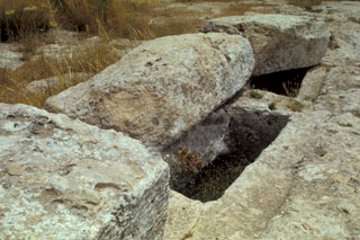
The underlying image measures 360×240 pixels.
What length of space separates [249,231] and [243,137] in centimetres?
185

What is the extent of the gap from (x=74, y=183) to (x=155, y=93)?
63.0 inches

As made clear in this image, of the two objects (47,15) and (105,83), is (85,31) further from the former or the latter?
(105,83)

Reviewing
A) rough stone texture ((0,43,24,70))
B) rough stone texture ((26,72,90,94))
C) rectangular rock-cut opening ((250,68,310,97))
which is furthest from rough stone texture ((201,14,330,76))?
rough stone texture ((0,43,24,70))

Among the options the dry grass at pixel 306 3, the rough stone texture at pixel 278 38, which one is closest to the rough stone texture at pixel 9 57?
the rough stone texture at pixel 278 38

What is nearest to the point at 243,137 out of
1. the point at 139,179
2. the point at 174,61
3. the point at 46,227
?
the point at 174,61

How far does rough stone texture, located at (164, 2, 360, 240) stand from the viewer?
2650mm

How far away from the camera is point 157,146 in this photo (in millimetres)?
3500

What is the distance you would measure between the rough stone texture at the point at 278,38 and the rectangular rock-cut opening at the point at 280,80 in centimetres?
20

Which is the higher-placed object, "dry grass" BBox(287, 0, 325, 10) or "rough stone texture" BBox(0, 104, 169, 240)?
"rough stone texture" BBox(0, 104, 169, 240)

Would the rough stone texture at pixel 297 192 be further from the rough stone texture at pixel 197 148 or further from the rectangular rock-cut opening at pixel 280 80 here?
the rectangular rock-cut opening at pixel 280 80

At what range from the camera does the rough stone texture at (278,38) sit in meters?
5.08

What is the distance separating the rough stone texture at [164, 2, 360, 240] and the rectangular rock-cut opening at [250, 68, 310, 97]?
119 centimetres

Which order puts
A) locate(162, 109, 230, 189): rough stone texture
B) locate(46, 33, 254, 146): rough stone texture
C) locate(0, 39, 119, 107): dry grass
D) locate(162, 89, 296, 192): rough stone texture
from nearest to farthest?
locate(46, 33, 254, 146): rough stone texture, locate(162, 109, 230, 189): rough stone texture, locate(162, 89, 296, 192): rough stone texture, locate(0, 39, 119, 107): dry grass

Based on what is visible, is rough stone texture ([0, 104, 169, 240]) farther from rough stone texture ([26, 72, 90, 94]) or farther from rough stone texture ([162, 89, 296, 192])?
rough stone texture ([26, 72, 90, 94])
